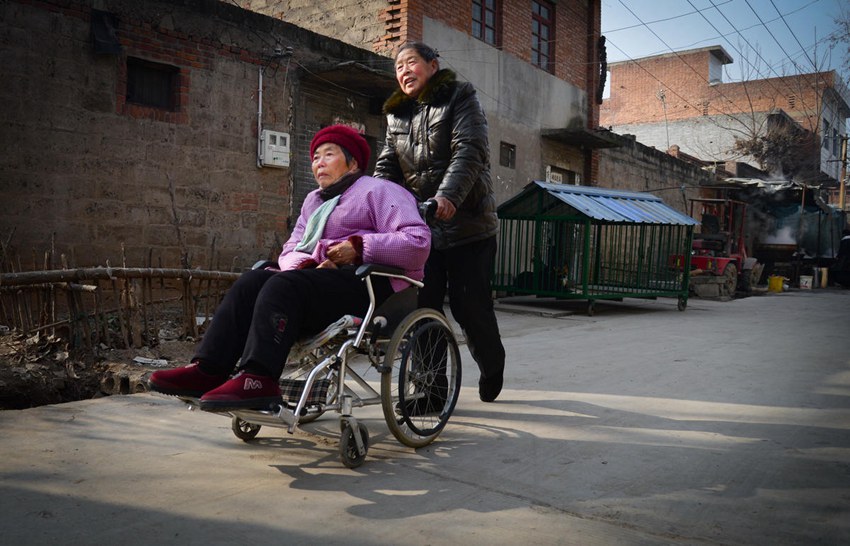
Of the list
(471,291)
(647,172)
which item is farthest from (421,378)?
(647,172)

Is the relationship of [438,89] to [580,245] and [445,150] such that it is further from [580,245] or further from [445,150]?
[580,245]

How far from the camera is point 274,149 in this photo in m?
9.58

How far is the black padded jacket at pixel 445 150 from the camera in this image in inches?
148

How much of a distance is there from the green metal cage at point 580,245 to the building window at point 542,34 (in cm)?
510

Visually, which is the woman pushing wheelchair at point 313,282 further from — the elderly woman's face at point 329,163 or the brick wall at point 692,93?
the brick wall at point 692,93

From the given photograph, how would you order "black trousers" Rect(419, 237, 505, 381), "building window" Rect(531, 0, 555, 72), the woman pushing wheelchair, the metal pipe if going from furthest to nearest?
"building window" Rect(531, 0, 555, 72) → the metal pipe → "black trousers" Rect(419, 237, 505, 381) → the woman pushing wheelchair

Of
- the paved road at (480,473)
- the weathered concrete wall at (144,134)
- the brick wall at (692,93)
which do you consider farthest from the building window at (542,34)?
the brick wall at (692,93)

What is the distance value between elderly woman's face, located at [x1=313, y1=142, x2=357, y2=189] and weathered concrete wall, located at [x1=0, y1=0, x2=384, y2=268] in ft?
12.3

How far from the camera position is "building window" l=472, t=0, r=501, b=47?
1368cm

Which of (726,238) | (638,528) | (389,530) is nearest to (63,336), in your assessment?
(389,530)

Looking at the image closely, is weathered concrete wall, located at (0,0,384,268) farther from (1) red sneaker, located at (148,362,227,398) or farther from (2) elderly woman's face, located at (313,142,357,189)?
(1) red sneaker, located at (148,362,227,398)

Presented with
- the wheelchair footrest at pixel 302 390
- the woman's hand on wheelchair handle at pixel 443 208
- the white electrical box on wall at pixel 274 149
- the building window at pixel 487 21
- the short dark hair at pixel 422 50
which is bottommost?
the wheelchair footrest at pixel 302 390

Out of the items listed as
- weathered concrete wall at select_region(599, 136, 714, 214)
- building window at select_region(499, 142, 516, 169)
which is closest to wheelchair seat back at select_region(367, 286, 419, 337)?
building window at select_region(499, 142, 516, 169)

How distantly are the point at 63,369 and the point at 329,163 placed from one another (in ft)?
9.57
